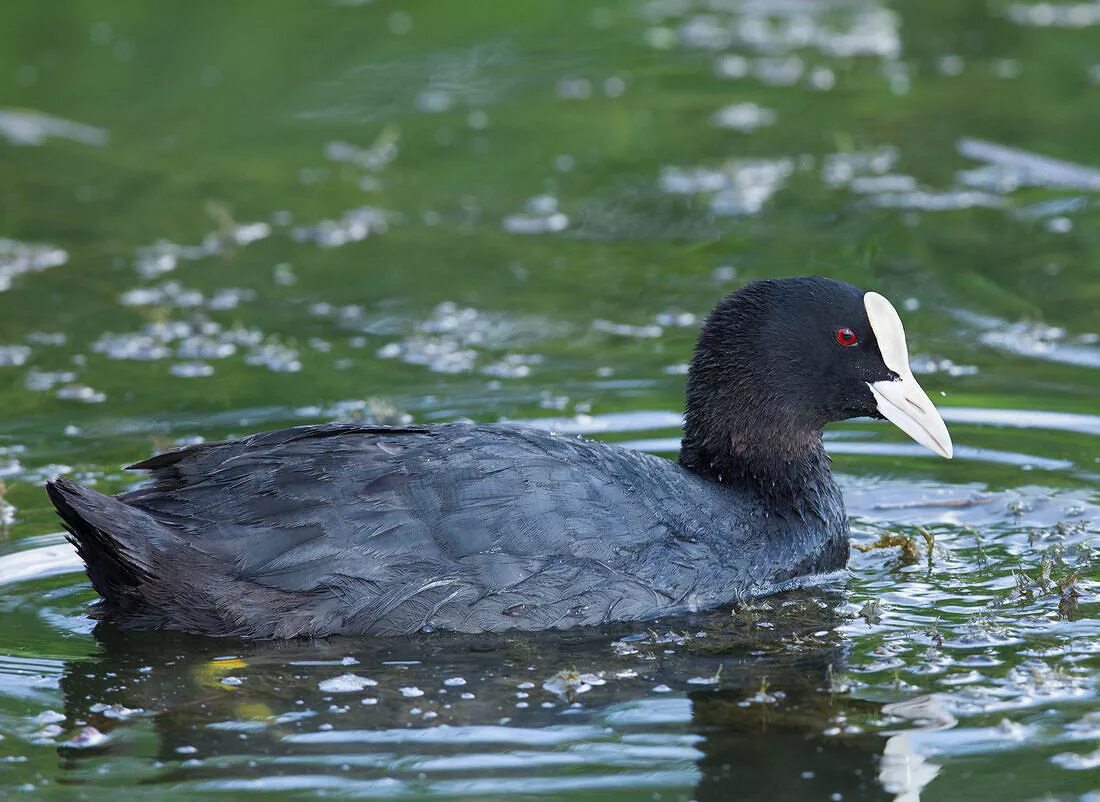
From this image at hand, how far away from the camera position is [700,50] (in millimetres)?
14586

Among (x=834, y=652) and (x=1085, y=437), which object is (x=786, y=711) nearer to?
(x=834, y=652)

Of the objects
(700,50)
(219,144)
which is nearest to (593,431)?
(219,144)

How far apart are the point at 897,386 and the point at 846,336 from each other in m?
0.26

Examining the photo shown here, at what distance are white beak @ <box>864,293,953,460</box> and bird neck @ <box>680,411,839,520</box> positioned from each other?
328mm

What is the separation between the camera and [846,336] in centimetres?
643

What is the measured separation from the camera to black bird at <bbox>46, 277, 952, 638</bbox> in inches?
223

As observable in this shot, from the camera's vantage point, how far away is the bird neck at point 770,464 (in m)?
6.41

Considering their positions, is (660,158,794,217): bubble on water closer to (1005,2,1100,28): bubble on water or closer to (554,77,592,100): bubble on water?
(554,77,592,100): bubble on water

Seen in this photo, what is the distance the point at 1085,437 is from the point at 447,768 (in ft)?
12.3

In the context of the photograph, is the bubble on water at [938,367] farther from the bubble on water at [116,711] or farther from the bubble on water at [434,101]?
the bubble on water at [434,101]

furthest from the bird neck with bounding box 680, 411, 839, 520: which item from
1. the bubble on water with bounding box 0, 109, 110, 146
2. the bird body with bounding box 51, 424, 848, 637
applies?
the bubble on water with bounding box 0, 109, 110, 146

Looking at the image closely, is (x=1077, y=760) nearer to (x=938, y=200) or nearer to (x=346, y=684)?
(x=346, y=684)

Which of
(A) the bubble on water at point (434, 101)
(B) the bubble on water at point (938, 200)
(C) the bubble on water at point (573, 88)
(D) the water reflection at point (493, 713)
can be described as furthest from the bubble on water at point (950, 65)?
(D) the water reflection at point (493, 713)

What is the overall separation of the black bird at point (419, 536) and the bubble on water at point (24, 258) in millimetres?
4424
